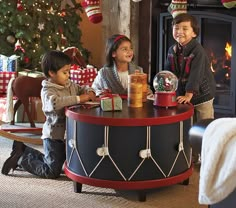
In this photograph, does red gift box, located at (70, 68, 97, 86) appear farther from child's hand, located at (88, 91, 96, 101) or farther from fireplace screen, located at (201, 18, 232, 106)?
child's hand, located at (88, 91, 96, 101)

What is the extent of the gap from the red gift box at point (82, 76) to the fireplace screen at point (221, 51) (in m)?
1.02

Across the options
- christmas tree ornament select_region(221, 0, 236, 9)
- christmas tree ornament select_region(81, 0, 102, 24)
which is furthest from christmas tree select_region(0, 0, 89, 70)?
christmas tree ornament select_region(221, 0, 236, 9)

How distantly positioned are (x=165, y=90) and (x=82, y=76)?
184cm

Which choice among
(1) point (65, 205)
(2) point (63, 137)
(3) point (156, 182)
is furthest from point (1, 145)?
(3) point (156, 182)

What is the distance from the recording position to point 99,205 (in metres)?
2.69

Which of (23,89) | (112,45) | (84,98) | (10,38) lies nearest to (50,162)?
(84,98)

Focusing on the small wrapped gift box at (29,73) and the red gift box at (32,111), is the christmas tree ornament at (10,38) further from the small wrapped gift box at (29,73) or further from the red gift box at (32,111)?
the red gift box at (32,111)

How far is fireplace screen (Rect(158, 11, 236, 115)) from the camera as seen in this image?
4.23 meters

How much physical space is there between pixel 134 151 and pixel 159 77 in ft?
1.75

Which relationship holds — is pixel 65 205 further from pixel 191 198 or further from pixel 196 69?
pixel 196 69

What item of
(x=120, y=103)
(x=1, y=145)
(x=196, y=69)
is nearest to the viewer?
(x=120, y=103)

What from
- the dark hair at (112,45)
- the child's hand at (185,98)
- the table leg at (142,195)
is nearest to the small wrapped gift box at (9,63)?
the dark hair at (112,45)

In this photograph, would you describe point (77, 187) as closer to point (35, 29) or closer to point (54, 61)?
point (54, 61)

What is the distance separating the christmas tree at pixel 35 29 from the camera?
193 inches
